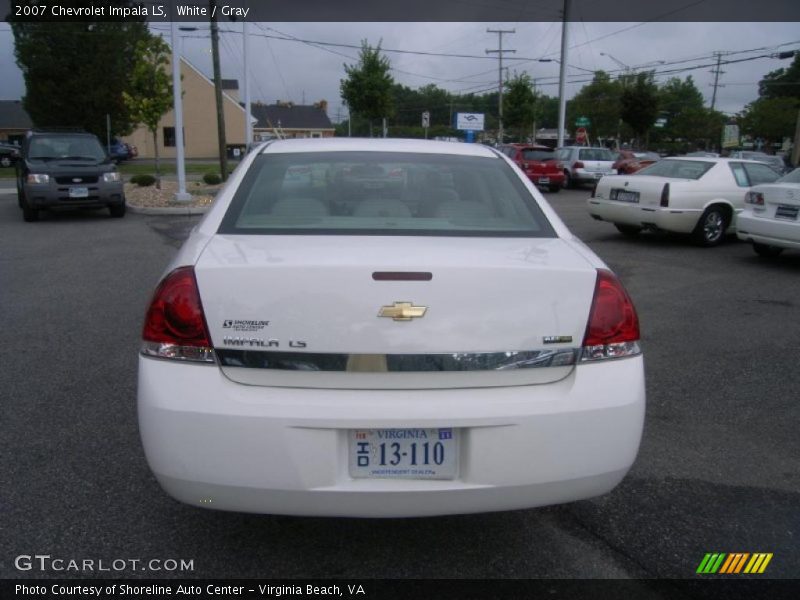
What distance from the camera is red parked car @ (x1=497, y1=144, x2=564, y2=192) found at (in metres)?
23.0

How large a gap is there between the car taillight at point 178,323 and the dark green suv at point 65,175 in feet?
41.2

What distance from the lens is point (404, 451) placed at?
2.41 metres

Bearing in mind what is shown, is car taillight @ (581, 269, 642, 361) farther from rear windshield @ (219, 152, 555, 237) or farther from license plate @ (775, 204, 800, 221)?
license plate @ (775, 204, 800, 221)

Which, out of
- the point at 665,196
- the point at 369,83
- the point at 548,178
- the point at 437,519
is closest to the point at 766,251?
the point at 665,196

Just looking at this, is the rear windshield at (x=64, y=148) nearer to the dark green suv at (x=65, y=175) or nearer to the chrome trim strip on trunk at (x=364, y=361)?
the dark green suv at (x=65, y=175)

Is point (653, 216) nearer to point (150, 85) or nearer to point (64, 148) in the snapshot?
point (64, 148)

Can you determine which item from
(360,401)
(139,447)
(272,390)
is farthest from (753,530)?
(139,447)

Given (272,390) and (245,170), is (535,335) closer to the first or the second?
(272,390)

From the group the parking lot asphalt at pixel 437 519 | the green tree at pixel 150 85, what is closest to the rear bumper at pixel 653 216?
the parking lot asphalt at pixel 437 519

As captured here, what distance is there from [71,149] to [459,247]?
1422cm

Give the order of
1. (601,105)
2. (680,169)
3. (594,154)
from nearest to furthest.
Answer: (680,169), (594,154), (601,105)

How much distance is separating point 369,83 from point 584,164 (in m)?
14.8

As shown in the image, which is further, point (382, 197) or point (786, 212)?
point (786, 212)

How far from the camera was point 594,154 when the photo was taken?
983 inches
